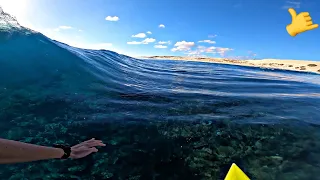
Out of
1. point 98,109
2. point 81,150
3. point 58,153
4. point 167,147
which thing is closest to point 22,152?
point 58,153

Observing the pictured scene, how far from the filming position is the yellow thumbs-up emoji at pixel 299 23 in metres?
5.36

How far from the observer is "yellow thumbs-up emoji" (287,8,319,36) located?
17.6 feet

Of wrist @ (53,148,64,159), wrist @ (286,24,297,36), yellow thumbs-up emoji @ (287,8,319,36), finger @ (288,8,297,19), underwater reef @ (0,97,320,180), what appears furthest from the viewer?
wrist @ (286,24,297,36)

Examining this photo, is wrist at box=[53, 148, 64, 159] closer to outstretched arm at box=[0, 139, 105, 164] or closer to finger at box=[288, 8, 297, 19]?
outstretched arm at box=[0, 139, 105, 164]

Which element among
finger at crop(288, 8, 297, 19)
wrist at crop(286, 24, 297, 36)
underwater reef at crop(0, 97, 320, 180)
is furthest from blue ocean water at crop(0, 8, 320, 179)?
finger at crop(288, 8, 297, 19)

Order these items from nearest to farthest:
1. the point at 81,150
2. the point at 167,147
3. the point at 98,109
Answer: the point at 81,150
the point at 167,147
the point at 98,109

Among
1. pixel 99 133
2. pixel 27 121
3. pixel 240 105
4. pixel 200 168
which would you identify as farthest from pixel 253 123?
pixel 27 121

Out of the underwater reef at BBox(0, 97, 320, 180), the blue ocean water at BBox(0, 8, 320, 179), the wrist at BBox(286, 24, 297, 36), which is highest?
the wrist at BBox(286, 24, 297, 36)

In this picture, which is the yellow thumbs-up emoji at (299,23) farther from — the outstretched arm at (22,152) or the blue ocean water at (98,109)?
the outstretched arm at (22,152)

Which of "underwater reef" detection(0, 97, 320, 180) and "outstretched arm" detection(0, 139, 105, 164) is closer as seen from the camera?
"outstretched arm" detection(0, 139, 105, 164)

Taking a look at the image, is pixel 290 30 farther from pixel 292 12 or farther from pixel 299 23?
pixel 292 12

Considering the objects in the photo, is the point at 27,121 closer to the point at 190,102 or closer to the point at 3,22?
the point at 190,102

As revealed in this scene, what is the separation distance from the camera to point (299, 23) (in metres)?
5.49

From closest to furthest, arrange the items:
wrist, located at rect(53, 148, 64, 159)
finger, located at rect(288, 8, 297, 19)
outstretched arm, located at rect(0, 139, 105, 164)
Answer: outstretched arm, located at rect(0, 139, 105, 164) → wrist, located at rect(53, 148, 64, 159) → finger, located at rect(288, 8, 297, 19)
